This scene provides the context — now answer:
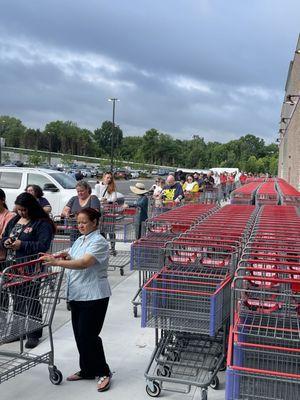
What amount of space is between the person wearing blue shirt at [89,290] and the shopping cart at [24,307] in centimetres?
30

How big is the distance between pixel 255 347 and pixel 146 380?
1553 mm

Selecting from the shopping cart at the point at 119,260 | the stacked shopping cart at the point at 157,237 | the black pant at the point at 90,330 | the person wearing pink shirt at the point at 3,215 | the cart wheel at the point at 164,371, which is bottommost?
the cart wheel at the point at 164,371

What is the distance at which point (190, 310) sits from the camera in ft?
14.1

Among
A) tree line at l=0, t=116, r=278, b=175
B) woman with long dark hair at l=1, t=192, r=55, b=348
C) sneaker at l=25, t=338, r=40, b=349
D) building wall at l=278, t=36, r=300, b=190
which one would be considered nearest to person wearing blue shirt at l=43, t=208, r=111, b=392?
woman with long dark hair at l=1, t=192, r=55, b=348

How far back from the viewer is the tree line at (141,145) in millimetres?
128375

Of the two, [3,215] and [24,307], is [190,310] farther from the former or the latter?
[3,215]

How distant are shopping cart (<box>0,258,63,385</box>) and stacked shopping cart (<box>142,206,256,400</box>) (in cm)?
97

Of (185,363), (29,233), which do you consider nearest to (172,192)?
(29,233)

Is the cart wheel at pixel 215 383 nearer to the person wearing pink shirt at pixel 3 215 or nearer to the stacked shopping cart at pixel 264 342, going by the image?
the stacked shopping cart at pixel 264 342

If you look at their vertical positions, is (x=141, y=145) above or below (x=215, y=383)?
above

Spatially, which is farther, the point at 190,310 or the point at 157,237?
the point at 157,237

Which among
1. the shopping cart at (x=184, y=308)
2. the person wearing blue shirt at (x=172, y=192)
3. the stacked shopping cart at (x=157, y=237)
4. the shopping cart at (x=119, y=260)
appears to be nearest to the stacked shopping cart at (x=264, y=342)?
the shopping cart at (x=184, y=308)

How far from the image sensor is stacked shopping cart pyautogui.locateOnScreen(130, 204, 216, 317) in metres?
6.21

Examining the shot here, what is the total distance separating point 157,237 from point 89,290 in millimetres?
2627
